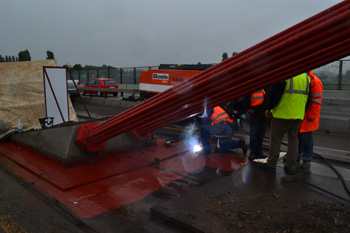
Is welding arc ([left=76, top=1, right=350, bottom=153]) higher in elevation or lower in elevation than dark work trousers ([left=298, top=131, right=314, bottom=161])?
higher

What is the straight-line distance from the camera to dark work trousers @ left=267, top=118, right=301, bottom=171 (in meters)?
4.09

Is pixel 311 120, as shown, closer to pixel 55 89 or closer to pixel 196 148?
pixel 196 148

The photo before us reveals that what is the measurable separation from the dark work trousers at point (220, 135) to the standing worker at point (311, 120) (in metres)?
1.30

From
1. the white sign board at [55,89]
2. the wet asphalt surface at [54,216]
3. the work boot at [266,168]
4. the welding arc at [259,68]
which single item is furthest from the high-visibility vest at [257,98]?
the white sign board at [55,89]

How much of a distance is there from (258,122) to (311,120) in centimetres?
110

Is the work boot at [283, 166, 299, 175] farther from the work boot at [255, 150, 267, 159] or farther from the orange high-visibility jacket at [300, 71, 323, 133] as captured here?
the work boot at [255, 150, 267, 159]

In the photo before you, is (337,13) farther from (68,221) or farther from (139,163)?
(139,163)

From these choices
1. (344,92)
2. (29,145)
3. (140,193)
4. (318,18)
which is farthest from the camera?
(344,92)

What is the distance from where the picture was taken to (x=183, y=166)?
15.4 ft

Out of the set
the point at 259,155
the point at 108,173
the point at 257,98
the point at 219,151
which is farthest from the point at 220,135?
the point at 108,173

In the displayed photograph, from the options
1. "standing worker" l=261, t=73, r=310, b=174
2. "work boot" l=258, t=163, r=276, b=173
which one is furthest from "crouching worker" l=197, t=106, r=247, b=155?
"standing worker" l=261, t=73, r=310, b=174

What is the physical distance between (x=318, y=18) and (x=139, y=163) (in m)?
3.65

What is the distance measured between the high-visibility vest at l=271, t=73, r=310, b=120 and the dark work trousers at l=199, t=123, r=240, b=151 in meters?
1.49

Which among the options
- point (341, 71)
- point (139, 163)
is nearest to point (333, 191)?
point (139, 163)
